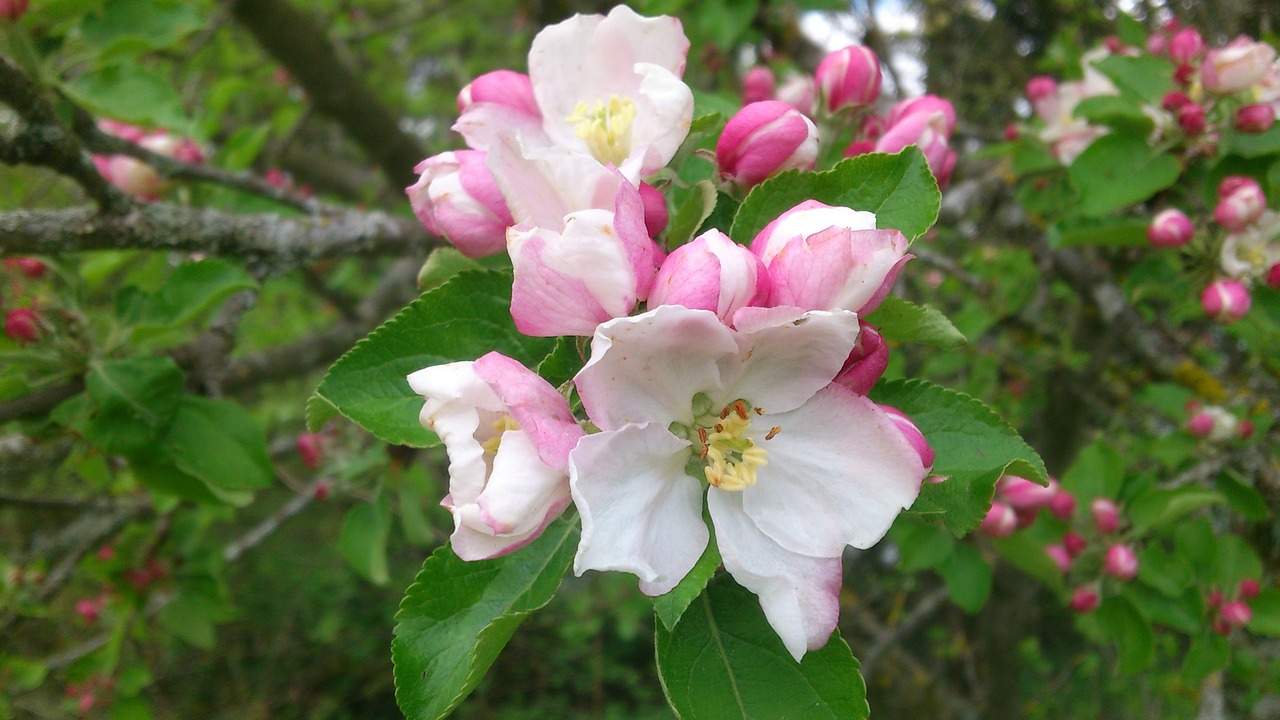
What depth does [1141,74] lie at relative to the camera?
2004 millimetres

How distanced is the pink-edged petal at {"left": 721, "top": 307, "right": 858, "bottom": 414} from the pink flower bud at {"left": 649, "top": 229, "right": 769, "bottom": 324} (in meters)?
0.03

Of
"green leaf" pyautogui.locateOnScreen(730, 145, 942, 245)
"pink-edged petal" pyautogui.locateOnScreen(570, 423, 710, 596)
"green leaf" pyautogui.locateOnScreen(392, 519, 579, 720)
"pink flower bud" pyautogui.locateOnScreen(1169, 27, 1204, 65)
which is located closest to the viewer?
"pink-edged petal" pyautogui.locateOnScreen(570, 423, 710, 596)

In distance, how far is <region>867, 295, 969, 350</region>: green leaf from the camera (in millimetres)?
972

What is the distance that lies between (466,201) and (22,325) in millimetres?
1180

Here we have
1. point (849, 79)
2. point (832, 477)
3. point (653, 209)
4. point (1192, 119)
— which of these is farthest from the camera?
point (1192, 119)

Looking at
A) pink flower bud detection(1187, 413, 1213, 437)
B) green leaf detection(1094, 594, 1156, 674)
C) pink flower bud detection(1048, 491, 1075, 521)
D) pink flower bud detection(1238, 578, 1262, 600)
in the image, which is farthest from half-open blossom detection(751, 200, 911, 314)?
pink flower bud detection(1238, 578, 1262, 600)

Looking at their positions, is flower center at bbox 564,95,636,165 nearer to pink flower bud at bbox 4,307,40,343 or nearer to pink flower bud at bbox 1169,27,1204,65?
pink flower bud at bbox 4,307,40,343

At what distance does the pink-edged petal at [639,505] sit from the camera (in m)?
0.78

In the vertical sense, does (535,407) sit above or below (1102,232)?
above

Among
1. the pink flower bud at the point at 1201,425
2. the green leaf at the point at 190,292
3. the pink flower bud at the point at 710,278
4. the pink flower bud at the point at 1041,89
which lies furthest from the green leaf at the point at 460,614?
the pink flower bud at the point at 1041,89

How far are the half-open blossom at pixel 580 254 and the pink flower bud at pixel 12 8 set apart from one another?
62.0 inches

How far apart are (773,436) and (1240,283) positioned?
1704 mm

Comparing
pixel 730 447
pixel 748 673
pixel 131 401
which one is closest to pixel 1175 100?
pixel 730 447

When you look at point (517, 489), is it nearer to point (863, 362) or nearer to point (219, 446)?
point (863, 362)
